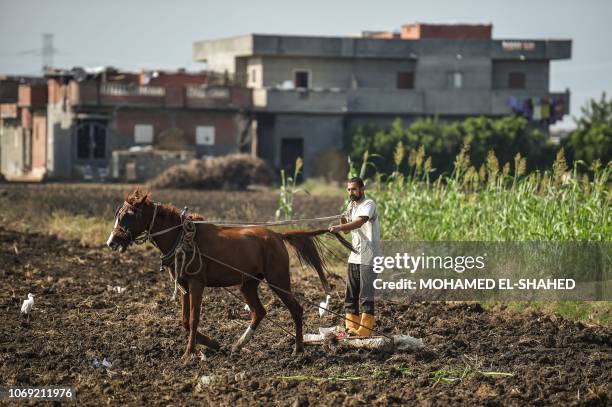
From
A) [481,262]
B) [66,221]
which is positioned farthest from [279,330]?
[66,221]

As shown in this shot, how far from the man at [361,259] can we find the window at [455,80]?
51181 mm

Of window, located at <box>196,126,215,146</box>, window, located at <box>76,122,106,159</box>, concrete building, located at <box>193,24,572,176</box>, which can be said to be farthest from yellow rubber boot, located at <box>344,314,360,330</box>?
concrete building, located at <box>193,24,572,176</box>

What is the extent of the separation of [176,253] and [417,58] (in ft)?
171

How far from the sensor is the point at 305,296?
18.1 metres

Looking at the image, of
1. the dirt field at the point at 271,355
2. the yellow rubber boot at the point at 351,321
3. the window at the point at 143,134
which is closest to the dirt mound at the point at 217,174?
the window at the point at 143,134

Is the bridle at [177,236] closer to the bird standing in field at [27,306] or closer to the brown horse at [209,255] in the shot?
the brown horse at [209,255]

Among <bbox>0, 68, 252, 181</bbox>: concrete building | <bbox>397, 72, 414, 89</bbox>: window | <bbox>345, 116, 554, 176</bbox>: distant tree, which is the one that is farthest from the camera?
<bbox>397, 72, 414, 89</bbox>: window

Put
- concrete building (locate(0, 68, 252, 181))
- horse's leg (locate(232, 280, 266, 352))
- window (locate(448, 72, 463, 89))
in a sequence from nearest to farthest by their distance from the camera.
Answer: horse's leg (locate(232, 280, 266, 352)) < concrete building (locate(0, 68, 252, 181)) < window (locate(448, 72, 463, 89))

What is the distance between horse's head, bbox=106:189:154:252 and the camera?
13165 mm

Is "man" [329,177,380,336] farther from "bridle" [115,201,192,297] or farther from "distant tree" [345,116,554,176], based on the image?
"distant tree" [345,116,554,176]

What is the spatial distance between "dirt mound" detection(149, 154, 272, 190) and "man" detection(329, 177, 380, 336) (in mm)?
34430

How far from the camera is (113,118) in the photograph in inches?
2238

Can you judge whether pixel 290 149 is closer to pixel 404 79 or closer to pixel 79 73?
pixel 404 79

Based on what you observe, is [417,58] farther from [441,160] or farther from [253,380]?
[253,380]
